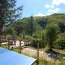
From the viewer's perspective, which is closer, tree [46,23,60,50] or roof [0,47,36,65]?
roof [0,47,36,65]

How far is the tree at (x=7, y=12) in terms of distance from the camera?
1912cm

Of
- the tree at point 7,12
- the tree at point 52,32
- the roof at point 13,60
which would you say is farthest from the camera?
the tree at point 52,32

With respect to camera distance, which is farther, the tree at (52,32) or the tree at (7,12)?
the tree at (52,32)

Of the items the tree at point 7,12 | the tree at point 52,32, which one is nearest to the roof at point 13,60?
the tree at point 7,12

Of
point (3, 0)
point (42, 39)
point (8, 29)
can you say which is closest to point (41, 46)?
point (42, 39)

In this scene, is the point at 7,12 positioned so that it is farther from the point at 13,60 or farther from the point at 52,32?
the point at 13,60

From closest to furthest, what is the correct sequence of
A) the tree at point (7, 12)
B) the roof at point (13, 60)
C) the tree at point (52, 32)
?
1. the roof at point (13, 60)
2. the tree at point (7, 12)
3. the tree at point (52, 32)

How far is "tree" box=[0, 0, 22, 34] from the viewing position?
1912 cm

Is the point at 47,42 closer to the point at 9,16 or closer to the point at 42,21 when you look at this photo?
the point at 9,16

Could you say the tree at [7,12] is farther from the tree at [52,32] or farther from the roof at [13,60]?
the roof at [13,60]

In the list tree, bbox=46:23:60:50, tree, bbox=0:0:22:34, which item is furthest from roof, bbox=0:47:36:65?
tree, bbox=46:23:60:50

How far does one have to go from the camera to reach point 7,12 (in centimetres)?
1981

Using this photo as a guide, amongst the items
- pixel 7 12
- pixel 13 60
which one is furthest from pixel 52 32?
pixel 13 60

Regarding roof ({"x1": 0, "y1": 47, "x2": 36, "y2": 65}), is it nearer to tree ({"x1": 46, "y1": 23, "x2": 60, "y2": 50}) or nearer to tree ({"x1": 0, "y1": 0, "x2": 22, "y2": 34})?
tree ({"x1": 0, "y1": 0, "x2": 22, "y2": 34})
